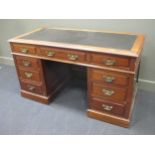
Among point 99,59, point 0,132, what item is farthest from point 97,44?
point 0,132

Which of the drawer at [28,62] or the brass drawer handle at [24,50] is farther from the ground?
the brass drawer handle at [24,50]

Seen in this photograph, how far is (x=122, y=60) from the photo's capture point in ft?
4.39

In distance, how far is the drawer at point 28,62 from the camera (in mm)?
1778

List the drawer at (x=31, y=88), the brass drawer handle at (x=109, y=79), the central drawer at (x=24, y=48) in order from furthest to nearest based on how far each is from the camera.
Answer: the drawer at (x=31, y=88)
the central drawer at (x=24, y=48)
the brass drawer handle at (x=109, y=79)

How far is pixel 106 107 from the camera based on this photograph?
164cm

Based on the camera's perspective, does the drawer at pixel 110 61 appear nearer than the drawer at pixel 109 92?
Yes

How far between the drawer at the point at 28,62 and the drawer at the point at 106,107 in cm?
69

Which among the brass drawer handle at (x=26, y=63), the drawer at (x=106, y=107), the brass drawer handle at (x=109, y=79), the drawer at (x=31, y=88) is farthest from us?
→ the drawer at (x=31, y=88)

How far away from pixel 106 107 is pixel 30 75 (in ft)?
2.99

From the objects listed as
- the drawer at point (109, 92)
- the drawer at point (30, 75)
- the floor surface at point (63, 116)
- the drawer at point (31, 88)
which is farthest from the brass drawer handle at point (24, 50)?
the drawer at point (109, 92)

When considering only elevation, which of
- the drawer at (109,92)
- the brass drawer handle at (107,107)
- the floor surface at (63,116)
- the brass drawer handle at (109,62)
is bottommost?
the floor surface at (63,116)

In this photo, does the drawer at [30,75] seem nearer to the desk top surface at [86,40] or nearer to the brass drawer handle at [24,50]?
the brass drawer handle at [24,50]

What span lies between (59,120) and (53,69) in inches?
23.7

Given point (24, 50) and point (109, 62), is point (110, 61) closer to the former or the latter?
point (109, 62)
